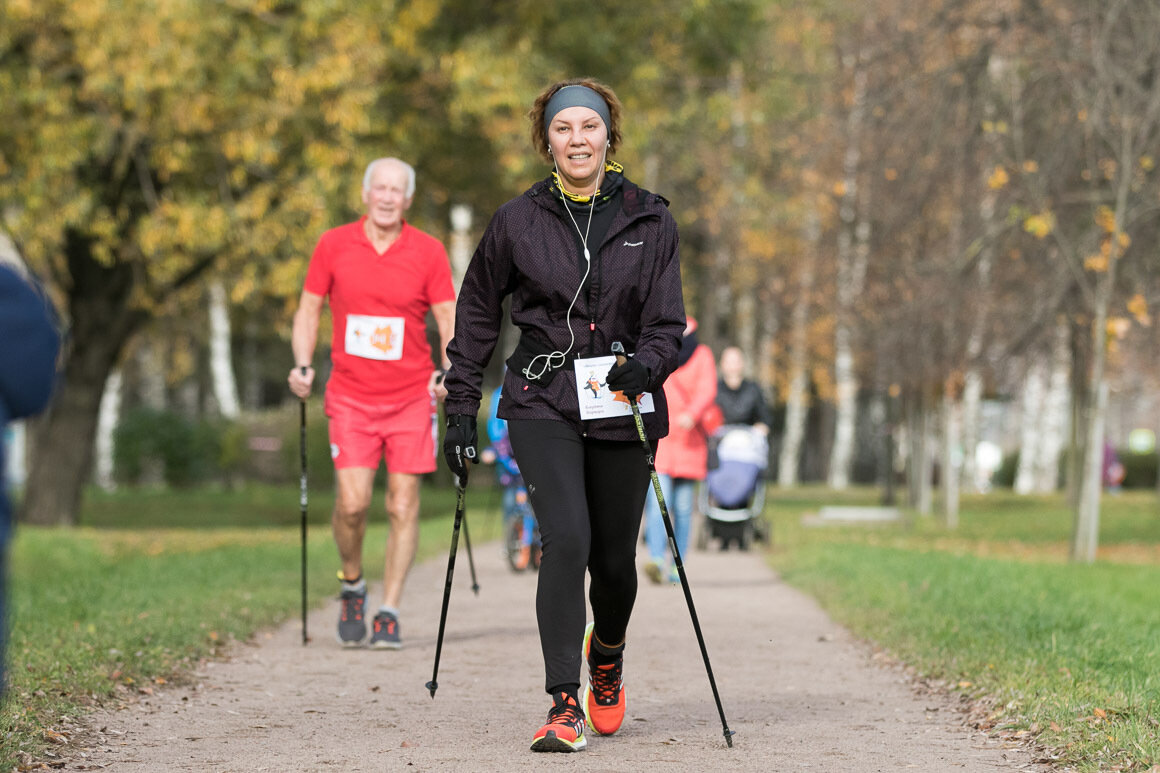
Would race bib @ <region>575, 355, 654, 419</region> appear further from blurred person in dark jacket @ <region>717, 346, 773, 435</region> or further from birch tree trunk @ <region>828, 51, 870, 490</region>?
birch tree trunk @ <region>828, 51, 870, 490</region>

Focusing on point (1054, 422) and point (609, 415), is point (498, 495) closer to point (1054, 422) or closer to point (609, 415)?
point (1054, 422)

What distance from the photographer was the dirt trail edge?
→ 17.6ft

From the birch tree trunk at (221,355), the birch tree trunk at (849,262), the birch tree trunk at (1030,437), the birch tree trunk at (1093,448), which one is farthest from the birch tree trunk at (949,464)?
the birch tree trunk at (221,355)

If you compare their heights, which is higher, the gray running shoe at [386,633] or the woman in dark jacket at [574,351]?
the woman in dark jacket at [574,351]

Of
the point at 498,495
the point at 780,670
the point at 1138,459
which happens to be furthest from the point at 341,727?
the point at 1138,459

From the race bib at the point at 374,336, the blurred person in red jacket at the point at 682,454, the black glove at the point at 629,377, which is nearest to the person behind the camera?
the black glove at the point at 629,377

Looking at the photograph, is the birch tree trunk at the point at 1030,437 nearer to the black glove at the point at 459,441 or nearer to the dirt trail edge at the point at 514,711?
the dirt trail edge at the point at 514,711

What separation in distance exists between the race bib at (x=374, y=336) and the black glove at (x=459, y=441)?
8.06 feet

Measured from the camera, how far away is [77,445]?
21.1 meters

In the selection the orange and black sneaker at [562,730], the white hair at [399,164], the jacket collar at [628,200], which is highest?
the white hair at [399,164]

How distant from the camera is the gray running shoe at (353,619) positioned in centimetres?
827

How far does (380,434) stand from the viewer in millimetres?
8148

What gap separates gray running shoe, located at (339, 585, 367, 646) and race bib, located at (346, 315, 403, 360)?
1.17 metres

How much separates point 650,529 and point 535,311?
21.7 feet
